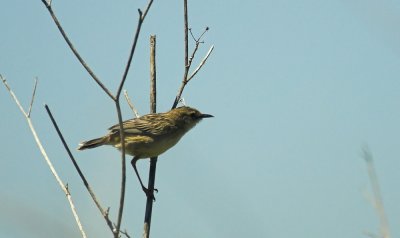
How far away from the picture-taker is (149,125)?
7.45 m

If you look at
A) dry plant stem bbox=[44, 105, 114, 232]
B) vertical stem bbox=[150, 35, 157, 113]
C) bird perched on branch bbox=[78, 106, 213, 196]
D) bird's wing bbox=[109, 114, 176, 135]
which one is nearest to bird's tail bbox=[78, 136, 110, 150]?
bird perched on branch bbox=[78, 106, 213, 196]

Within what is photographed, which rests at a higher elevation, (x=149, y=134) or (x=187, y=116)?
(x=187, y=116)

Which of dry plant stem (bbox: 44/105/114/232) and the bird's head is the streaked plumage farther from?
dry plant stem (bbox: 44/105/114/232)

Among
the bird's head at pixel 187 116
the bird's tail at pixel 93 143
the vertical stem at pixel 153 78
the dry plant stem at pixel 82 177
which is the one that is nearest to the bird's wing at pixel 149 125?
the bird's head at pixel 187 116

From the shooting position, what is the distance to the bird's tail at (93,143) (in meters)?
7.04

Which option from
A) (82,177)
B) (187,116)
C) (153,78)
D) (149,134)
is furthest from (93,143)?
(82,177)

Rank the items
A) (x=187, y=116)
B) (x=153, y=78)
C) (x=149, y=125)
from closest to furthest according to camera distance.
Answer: (x=153, y=78) < (x=149, y=125) < (x=187, y=116)

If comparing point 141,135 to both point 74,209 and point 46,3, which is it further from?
point 46,3

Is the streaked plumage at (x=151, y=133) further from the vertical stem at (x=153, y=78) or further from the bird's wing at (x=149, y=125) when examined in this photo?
the vertical stem at (x=153, y=78)

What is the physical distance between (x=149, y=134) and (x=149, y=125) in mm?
227

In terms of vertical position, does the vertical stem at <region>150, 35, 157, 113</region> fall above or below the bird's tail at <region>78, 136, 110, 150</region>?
above

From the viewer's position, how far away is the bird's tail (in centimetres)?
704

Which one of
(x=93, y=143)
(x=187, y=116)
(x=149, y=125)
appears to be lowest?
(x=93, y=143)

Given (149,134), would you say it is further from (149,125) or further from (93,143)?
(93,143)
